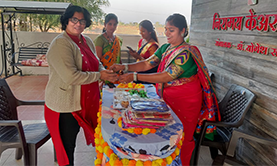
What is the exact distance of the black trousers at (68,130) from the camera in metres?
1.91

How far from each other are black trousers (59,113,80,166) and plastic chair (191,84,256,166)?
1175 mm

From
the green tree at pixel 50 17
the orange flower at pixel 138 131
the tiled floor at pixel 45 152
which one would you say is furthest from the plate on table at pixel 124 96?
the green tree at pixel 50 17

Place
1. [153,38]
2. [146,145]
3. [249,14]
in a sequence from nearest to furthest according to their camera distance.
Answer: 1. [146,145]
2. [249,14]
3. [153,38]

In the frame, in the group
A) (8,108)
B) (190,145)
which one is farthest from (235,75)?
(8,108)

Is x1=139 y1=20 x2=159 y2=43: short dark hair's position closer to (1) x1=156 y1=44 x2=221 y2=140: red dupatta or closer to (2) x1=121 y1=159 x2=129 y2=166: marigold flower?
(1) x1=156 y1=44 x2=221 y2=140: red dupatta

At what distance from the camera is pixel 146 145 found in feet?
4.01

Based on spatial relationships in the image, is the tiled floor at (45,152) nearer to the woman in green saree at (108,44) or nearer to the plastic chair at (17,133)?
the plastic chair at (17,133)

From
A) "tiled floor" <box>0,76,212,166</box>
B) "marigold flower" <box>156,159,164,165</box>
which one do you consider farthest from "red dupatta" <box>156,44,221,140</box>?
"marigold flower" <box>156,159,164,165</box>

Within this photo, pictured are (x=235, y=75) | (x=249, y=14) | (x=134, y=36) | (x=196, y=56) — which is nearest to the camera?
(x=196, y=56)

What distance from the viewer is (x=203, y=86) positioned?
2137 mm

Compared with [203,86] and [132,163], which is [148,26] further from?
[132,163]

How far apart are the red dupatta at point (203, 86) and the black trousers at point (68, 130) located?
2.80 ft

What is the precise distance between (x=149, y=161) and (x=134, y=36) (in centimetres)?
640

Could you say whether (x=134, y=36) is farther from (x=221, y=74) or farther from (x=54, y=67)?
(x=54, y=67)
